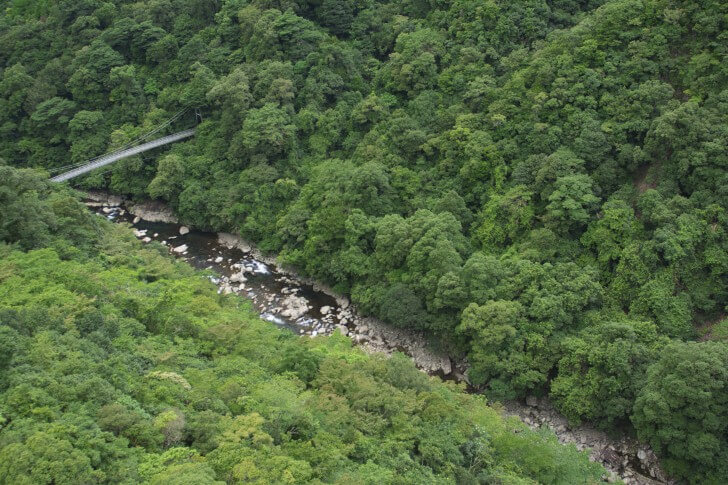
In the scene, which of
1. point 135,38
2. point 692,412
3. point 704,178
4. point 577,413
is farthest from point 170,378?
point 135,38

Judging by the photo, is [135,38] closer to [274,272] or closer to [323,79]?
[323,79]

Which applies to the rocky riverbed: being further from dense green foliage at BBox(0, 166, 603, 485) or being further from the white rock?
dense green foliage at BBox(0, 166, 603, 485)

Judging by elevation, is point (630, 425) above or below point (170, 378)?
below

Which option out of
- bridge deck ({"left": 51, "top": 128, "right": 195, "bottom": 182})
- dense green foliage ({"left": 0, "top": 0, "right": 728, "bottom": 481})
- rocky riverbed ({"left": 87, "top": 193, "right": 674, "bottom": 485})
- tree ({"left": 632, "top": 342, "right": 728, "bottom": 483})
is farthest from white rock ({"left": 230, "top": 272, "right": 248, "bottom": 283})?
tree ({"left": 632, "top": 342, "right": 728, "bottom": 483})

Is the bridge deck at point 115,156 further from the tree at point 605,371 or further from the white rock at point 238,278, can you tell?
the tree at point 605,371

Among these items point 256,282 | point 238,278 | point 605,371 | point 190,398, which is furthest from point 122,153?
point 605,371

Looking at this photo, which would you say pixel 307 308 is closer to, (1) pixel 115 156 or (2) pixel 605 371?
(2) pixel 605 371
